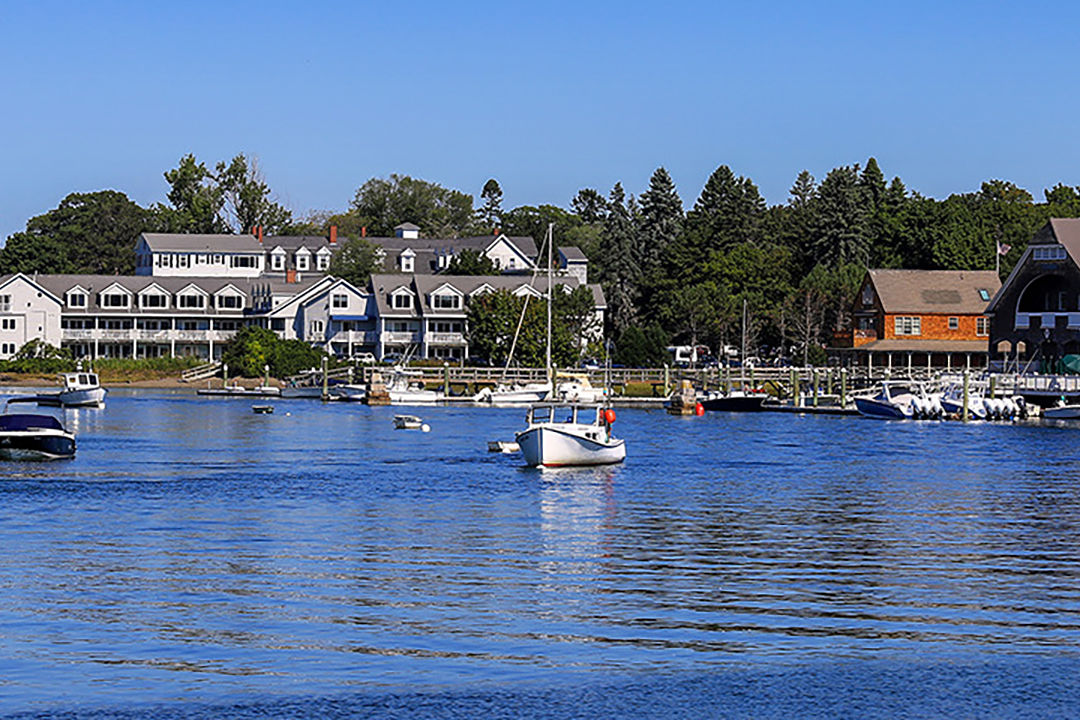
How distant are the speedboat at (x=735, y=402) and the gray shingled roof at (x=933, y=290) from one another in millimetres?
27447

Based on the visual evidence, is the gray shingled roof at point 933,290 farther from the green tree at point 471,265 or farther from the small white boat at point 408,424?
the small white boat at point 408,424

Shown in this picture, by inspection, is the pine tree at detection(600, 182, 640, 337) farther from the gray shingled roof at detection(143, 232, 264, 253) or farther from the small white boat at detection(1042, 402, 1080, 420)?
the small white boat at detection(1042, 402, 1080, 420)

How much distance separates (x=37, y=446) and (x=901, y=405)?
5778 cm

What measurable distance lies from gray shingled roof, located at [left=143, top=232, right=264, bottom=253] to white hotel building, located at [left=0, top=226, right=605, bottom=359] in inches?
372

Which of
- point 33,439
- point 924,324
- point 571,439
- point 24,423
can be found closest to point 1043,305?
point 924,324

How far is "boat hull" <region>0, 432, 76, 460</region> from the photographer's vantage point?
189ft

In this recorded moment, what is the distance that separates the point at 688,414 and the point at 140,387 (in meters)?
58.5

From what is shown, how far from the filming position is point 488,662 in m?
22.2

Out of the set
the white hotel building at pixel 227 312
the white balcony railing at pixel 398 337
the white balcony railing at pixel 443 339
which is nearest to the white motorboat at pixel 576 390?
the white hotel building at pixel 227 312

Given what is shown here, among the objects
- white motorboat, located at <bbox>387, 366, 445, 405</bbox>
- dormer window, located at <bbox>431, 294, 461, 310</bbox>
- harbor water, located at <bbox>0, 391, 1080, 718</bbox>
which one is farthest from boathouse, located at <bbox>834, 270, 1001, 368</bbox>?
harbor water, located at <bbox>0, 391, 1080, 718</bbox>

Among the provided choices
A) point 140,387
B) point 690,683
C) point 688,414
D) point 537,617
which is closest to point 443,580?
point 537,617

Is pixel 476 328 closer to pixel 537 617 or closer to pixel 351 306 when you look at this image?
pixel 351 306

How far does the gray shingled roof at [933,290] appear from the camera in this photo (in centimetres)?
12862

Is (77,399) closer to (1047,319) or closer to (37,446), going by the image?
(37,446)
